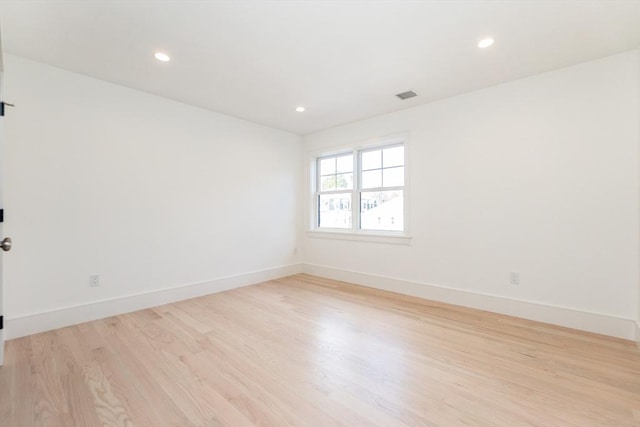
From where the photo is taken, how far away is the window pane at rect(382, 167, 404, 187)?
3.95 meters

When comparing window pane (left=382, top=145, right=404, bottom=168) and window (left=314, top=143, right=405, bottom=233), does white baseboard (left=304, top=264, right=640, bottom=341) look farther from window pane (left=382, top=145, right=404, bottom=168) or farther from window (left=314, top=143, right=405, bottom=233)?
window pane (left=382, top=145, right=404, bottom=168)

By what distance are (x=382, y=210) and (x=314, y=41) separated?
101 inches

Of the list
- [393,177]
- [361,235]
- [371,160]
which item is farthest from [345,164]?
[361,235]

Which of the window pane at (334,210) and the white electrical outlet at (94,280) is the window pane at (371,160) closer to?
the window pane at (334,210)

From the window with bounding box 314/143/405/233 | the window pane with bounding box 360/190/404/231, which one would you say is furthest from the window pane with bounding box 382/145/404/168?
the window pane with bounding box 360/190/404/231

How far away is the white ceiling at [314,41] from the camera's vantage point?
1.90 m

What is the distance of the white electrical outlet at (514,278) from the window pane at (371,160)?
2.21 metres

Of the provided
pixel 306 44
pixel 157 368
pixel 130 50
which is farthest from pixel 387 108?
pixel 157 368

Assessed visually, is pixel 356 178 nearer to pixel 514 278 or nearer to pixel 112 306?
pixel 514 278

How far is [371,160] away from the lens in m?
4.35

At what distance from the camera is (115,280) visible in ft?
9.87

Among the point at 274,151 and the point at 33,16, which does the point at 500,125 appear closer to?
the point at 274,151

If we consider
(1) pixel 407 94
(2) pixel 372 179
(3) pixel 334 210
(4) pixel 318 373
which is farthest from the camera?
(3) pixel 334 210

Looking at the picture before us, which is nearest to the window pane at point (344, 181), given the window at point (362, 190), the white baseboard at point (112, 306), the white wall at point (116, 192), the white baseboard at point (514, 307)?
the window at point (362, 190)
